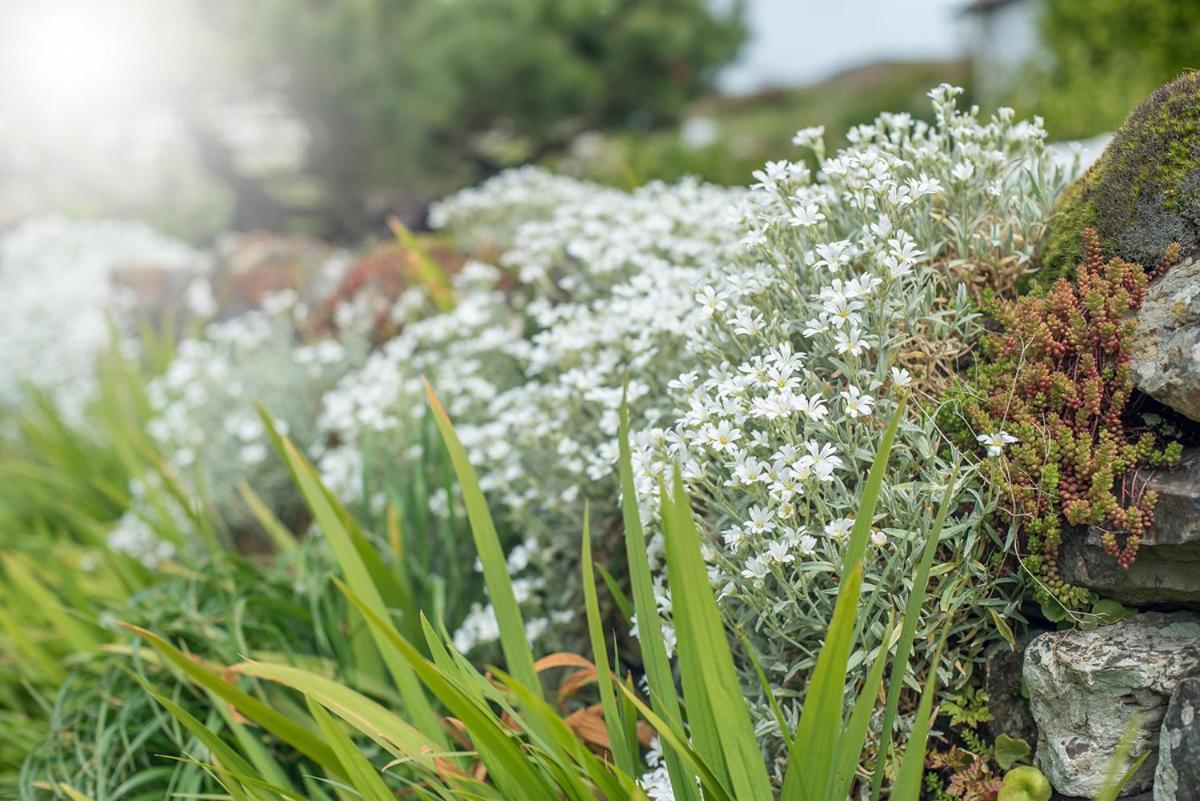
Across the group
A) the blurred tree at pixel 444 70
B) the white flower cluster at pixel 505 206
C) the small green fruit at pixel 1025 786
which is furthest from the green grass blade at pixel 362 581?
the blurred tree at pixel 444 70

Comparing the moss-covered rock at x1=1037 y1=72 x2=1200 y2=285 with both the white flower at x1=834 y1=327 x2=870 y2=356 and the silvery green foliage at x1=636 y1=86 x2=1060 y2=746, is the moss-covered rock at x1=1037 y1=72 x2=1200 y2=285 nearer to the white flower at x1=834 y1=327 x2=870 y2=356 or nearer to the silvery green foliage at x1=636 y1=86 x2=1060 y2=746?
the silvery green foliage at x1=636 y1=86 x2=1060 y2=746

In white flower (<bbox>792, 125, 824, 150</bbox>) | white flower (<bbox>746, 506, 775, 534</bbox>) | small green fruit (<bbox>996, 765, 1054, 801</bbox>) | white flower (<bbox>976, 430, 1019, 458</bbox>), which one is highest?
white flower (<bbox>792, 125, 824, 150</bbox>)

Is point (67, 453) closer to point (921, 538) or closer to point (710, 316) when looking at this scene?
point (710, 316)

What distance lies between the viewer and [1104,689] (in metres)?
2.04

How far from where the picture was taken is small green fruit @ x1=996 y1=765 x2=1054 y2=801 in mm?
2078

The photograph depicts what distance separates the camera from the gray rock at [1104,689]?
2012 mm

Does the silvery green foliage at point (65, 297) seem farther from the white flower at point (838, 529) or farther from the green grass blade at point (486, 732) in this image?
the white flower at point (838, 529)

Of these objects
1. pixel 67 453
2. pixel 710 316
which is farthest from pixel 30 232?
pixel 710 316

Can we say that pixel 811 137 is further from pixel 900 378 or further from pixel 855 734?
pixel 855 734

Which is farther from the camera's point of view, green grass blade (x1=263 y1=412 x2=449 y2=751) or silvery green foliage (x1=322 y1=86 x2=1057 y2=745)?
green grass blade (x1=263 y1=412 x2=449 y2=751)

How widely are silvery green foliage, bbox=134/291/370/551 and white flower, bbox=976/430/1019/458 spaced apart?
338cm

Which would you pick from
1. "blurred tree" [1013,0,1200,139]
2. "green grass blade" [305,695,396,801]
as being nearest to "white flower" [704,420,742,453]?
"green grass blade" [305,695,396,801]

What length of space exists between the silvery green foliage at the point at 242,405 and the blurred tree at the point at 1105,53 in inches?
287

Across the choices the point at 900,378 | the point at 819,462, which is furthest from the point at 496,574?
the point at 900,378
